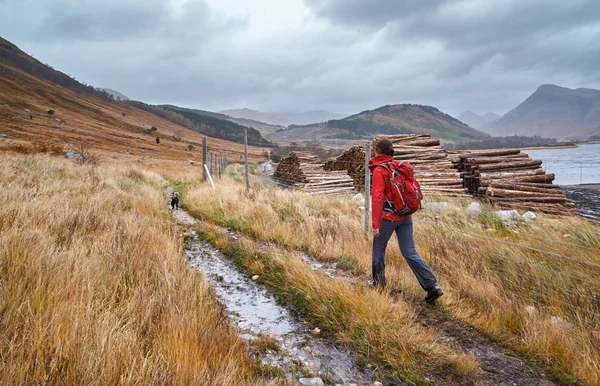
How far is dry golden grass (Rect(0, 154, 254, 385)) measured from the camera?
5.45 feet

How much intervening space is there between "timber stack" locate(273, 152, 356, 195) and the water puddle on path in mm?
7921

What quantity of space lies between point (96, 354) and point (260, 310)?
208 centimetres

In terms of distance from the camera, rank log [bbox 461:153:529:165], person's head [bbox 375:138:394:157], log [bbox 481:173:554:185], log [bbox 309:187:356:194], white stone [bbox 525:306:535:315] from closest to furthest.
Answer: white stone [bbox 525:306:535:315]
person's head [bbox 375:138:394:157]
log [bbox 481:173:554:185]
log [bbox 461:153:529:165]
log [bbox 309:187:356:194]

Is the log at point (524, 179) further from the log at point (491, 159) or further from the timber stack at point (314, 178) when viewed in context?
the timber stack at point (314, 178)

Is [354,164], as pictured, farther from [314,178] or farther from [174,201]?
[174,201]

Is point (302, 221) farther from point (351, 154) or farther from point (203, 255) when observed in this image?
point (351, 154)

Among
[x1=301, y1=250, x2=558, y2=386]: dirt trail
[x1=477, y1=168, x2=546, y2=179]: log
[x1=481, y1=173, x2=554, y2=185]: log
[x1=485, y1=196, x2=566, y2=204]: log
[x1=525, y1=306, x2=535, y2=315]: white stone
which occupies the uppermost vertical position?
[x1=477, y1=168, x2=546, y2=179]: log

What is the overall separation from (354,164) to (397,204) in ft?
33.9

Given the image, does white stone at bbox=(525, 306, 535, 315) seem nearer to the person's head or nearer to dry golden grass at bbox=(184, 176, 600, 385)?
dry golden grass at bbox=(184, 176, 600, 385)

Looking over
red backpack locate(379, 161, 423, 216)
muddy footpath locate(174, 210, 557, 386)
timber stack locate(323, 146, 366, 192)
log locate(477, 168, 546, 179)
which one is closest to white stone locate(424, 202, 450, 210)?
log locate(477, 168, 546, 179)

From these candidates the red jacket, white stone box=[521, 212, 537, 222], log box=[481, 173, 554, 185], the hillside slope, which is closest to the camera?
the red jacket

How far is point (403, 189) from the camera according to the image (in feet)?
11.3

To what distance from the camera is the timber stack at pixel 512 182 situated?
9.09 m

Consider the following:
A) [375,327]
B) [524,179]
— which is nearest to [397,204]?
[375,327]
